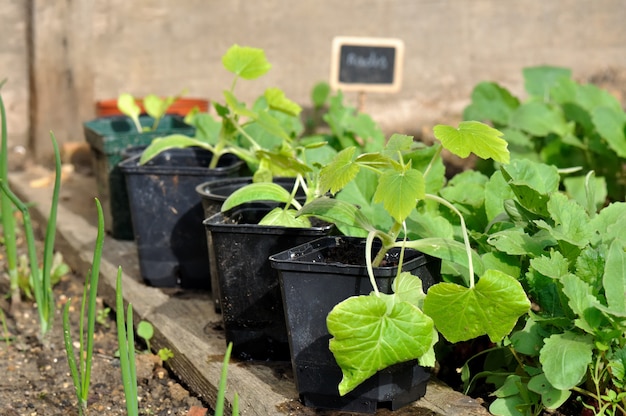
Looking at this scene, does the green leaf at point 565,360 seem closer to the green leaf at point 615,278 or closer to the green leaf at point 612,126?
the green leaf at point 615,278

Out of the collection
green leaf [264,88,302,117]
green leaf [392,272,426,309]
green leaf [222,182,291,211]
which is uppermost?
green leaf [264,88,302,117]

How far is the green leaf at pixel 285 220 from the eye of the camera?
160 centimetres

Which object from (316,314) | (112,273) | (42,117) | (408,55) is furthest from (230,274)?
(408,55)

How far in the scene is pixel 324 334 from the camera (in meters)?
1.40

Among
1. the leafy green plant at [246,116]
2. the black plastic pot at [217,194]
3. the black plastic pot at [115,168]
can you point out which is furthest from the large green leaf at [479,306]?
the black plastic pot at [115,168]

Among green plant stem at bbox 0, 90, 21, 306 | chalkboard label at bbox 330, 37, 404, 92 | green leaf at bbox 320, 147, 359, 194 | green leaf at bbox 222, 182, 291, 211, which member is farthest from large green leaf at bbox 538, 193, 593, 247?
chalkboard label at bbox 330, 37, 404, 92

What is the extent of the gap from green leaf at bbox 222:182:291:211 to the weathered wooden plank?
11.5 inches

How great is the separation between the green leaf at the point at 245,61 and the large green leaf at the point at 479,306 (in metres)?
0.88

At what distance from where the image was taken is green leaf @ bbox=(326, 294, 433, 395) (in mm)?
1265

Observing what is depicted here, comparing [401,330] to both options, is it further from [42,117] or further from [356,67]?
[42,117]

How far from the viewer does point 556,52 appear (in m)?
3.98

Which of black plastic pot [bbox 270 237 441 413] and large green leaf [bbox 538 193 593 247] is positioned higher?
large green leaf [bbox 538 193 593 247]

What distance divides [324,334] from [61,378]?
0.66 metres

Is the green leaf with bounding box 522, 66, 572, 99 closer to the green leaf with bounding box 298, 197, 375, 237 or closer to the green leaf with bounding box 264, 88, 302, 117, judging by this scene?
the green leaf with bounding box 264, 88, 302, 117
